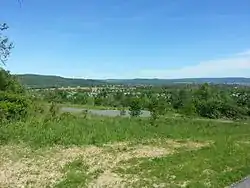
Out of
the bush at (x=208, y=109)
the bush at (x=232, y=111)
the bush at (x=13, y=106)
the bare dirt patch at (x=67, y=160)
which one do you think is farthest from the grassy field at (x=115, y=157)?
the bush at (x=232, y=111)

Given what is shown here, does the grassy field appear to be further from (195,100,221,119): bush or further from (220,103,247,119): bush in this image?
(220,103,247,119): bush

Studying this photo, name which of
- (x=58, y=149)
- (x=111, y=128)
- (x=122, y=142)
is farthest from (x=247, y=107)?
(x=58, y=149)

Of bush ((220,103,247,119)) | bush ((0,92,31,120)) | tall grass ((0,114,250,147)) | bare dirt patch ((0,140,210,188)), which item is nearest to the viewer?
bare dirt patch ((0,140,210,188))

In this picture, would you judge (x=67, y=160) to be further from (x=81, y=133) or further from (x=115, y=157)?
(x=81, y=133)

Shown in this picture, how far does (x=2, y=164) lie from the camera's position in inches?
537

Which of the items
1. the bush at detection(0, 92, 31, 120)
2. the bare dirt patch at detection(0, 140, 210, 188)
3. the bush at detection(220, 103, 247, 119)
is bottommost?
the bush at detection(220, 103, 247, 119)

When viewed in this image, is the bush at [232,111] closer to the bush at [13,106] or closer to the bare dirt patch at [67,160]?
the bush at [13,106]

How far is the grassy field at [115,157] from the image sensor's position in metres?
11.6

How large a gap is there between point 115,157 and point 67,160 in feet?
5.48

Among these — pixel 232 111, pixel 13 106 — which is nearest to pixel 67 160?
pixel 13 106

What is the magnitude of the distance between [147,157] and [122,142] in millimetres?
4220

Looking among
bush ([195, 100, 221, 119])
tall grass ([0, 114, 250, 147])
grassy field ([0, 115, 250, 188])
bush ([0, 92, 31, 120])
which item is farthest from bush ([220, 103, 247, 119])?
bush ([0, 92, 31, 120])

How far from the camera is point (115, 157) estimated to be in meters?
15.1

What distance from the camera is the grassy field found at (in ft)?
38.2
